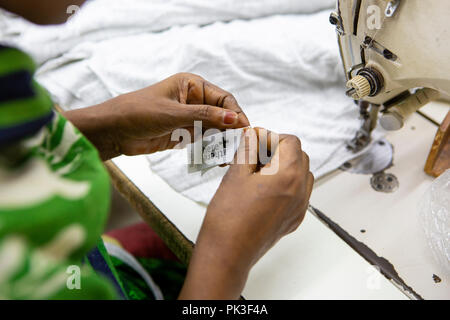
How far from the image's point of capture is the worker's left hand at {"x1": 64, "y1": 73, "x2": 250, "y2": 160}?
23.7 inches

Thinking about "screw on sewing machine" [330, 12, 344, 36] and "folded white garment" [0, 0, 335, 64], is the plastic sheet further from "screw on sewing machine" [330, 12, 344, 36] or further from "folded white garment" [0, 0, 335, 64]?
"folded white garment" [0, 0, 335, 64]

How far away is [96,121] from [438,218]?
572 millimetres

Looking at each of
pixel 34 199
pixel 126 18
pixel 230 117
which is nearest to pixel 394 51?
pixel 230 117

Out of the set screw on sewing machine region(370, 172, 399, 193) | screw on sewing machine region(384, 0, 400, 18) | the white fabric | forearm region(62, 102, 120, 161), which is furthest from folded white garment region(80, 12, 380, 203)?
screw on sewing machine region(384, 0, 400, 18)

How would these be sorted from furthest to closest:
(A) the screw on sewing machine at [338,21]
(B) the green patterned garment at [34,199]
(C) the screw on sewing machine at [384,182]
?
(C) the screw on sewing machine at [384,182] < (A) the screw on sewing machine at [338,21] < (B) the green patterned garment at [34,199]

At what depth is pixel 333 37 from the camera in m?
0.87

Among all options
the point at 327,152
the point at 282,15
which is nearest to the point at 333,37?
the point at 282,15

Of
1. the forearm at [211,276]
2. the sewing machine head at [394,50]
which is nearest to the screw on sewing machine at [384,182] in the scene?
the sewing machine head at [394,50]

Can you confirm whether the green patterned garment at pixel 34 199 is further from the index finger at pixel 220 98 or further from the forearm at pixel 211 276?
the index finger at pixel 220 98

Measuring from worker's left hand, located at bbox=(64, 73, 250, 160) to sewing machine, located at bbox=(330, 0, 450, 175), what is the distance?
0.64 ft

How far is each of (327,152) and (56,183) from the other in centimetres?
56

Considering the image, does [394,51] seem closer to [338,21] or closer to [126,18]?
[338,21]

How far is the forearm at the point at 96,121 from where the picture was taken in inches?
24.3

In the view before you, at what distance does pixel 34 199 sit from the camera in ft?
0.99
